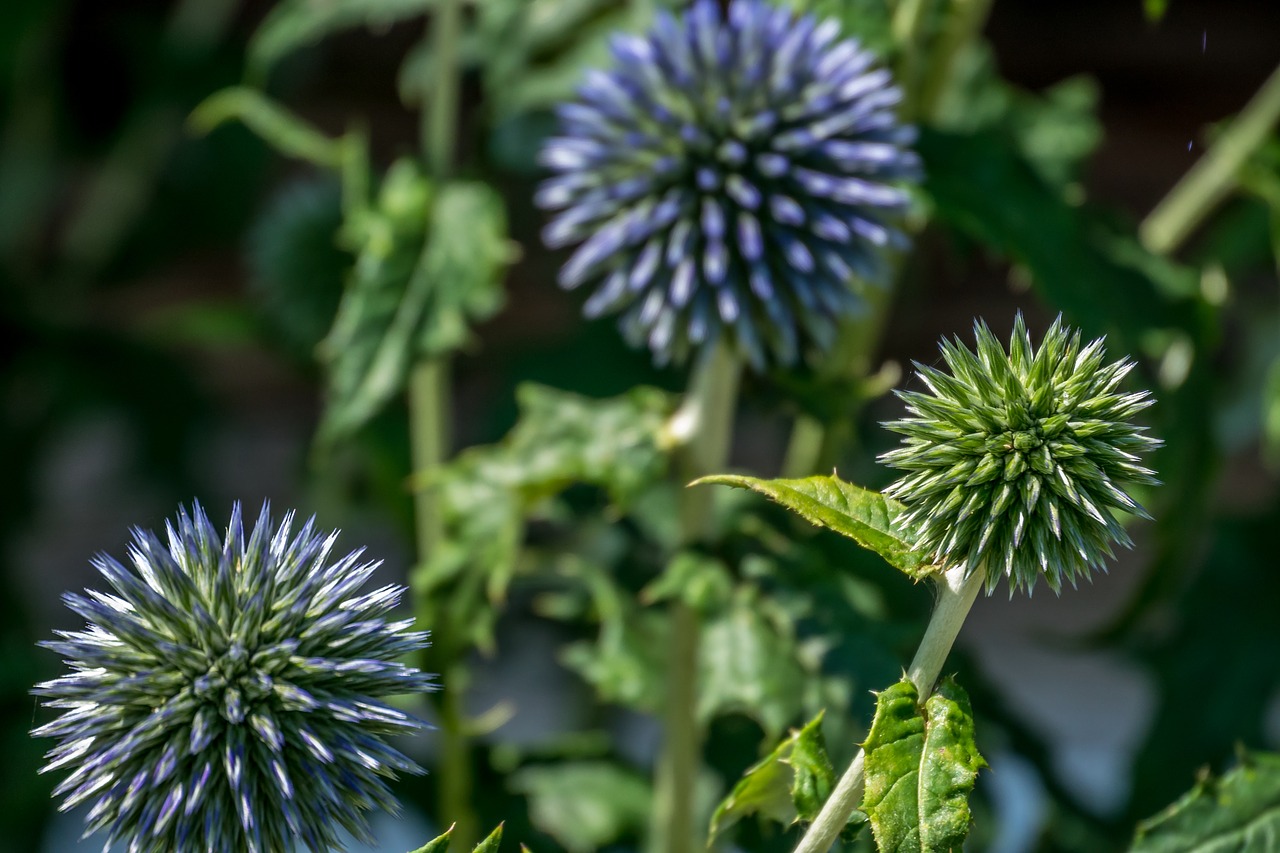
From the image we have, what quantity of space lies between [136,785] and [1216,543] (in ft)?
3.97

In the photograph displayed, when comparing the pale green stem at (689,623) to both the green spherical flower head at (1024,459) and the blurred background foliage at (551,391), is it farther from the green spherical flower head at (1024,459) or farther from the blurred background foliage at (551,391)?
the green spherical flower head at (1024,459)

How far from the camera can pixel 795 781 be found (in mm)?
611

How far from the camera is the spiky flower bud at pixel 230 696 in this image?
0.58 meters

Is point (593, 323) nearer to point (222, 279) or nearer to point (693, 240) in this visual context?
point (693, 240)

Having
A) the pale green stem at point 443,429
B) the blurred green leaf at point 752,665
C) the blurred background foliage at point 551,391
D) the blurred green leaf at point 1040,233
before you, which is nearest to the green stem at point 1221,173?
the blurred background foliage at point 551,391

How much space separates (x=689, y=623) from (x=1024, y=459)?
0.54 m

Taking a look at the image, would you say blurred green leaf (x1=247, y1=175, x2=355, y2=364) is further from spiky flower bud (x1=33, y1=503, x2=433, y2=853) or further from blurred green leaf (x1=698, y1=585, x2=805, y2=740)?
spiky flower bud (x1=33, y1=503, x2=433, y2=853)

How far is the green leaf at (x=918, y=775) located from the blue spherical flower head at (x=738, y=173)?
449 mm

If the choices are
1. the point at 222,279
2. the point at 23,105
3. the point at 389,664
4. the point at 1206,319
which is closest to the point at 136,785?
the point at 389,664

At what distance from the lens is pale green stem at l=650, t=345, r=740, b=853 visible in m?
1.05

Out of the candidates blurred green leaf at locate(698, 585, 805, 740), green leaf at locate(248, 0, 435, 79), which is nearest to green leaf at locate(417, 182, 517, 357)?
green leaf at locate(248, 0, 435, 79)

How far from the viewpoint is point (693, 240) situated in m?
1.01

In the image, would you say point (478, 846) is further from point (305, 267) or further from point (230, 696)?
point (305, 267)

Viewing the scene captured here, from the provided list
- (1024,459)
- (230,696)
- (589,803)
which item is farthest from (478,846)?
(589,803)
